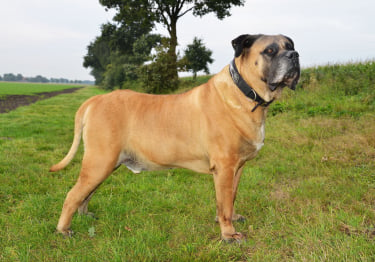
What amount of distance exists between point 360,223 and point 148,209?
271 centimetres

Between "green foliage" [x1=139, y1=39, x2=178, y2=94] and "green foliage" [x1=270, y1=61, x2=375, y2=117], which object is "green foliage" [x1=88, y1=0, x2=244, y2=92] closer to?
"green foliage" [x1=139, y1=39, x2=178, y2=94]

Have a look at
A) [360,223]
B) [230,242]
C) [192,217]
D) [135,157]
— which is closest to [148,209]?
[192,217]

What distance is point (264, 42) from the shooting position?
2.85 meters

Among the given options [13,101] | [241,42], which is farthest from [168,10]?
[241,42]

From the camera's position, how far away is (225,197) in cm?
306

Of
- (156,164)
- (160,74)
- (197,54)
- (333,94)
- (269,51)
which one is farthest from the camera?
(197,54)

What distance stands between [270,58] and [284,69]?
0.21m

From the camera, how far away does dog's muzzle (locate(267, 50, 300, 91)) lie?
2670 millimetres

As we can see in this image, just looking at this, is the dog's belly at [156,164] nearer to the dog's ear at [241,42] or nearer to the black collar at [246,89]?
the black collar at [246,89]

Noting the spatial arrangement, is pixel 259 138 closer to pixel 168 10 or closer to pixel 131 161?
pixel 131 161

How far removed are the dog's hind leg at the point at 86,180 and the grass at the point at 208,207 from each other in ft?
0.71

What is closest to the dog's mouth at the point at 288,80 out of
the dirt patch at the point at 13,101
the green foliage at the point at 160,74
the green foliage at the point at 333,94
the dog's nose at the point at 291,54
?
the dog's nose at the point at 291,54

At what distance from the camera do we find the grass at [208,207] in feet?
9.21

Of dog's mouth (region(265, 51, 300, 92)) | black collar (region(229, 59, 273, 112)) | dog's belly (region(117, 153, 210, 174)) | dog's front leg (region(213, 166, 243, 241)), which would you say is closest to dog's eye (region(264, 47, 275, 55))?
dog's mouth (region(265, 51, 300, 92))
